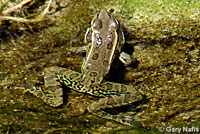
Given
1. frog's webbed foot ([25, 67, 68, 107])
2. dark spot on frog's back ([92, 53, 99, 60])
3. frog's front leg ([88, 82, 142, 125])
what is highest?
dark spot on frog's back ([92, 53, 99, 60])

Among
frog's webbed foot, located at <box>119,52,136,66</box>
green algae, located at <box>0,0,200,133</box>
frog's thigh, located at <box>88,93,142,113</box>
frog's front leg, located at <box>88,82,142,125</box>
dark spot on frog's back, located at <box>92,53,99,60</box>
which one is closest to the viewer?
green algae, located at <box>0,0,200,133</box>

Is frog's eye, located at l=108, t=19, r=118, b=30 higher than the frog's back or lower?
higher

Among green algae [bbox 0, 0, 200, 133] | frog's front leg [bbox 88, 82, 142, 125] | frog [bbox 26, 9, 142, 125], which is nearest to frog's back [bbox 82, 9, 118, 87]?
frog [bbox 26, 9, 142, 125]

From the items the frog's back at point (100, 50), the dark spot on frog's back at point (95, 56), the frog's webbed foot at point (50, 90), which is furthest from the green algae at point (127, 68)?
the dark spot on frog's back at point (95, 56)

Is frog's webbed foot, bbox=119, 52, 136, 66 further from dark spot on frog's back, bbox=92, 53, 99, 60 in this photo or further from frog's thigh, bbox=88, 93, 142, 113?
frog's thigh, bbox=88, 93, 142, 113

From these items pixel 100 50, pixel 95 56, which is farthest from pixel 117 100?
pixel 100 50

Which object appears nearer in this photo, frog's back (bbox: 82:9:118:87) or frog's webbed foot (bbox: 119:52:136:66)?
frog's back (bbox: 82:9:118:87)

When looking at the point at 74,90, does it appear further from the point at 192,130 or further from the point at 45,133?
the point at 192,130
